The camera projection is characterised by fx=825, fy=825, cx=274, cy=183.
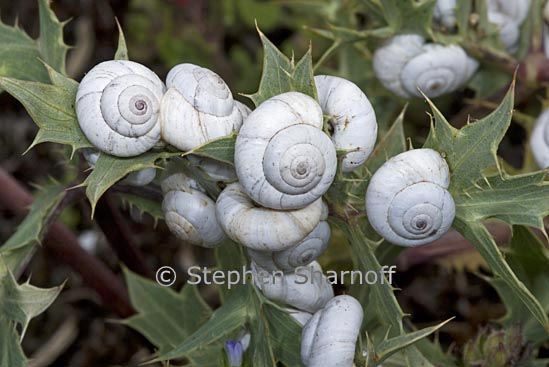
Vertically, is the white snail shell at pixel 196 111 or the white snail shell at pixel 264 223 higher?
the white snail shell at pixel 196 111

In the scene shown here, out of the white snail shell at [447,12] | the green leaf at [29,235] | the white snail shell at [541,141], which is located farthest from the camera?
the white snail shell at [447,12]

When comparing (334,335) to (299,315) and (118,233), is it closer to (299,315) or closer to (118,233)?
(299,315)

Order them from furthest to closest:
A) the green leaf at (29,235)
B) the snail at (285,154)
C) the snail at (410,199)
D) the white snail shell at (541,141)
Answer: the white snail shell at (541,141), the green leaf at (29,235), the snail at (410,199), the snail at (285,154)

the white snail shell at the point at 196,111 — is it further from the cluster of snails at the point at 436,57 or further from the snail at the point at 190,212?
the cluster of snails at the point at 436,57

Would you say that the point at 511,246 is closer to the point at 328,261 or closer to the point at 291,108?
the point at 328,261

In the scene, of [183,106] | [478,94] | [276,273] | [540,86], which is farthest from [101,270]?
[540,86]

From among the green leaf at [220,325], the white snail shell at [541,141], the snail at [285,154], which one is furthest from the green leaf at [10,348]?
the white snail shell at [541,141]

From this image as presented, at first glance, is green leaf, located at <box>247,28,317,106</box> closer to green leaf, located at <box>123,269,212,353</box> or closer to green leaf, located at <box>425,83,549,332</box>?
green leaf, located at <box>425,83,549,332</box>
